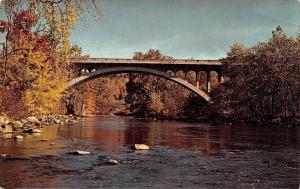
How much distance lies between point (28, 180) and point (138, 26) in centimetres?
760

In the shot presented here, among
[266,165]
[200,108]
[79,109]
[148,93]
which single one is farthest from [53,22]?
[148,93]

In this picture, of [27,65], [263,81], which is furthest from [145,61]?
[27,65]

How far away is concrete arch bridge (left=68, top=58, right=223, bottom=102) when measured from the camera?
56719 millimetres

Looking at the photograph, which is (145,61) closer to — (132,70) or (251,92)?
(132,70)

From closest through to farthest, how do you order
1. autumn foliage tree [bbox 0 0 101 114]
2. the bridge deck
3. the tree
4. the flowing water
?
the flowing water < autumn foliage tree [bbox 0 0 101 114] < the tree < the bridge deck

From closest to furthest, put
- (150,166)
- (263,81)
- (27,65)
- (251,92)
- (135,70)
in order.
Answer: (150,166) → (27,65) → (263,81) → (251,92) → (135,70)

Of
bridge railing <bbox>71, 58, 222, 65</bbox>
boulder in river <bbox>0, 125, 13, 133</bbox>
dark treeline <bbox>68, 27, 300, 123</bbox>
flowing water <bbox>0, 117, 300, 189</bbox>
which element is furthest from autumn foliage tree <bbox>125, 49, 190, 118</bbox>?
flowing water <bbox>0, 117, 300, 189</bbox>

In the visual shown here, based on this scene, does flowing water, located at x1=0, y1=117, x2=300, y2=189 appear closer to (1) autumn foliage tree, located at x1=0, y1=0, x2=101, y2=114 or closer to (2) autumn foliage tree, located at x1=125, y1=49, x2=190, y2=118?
(1) autumn foliage tree, located at x1=0, y1=0, x2=101, y2=114

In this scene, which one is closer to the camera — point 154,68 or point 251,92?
point 251,92

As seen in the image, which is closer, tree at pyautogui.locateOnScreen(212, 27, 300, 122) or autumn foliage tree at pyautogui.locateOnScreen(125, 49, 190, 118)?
tree at pyautogui.locateOnScreen(212, 27, 300, 122)

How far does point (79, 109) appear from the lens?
216ft

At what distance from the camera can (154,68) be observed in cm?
5875

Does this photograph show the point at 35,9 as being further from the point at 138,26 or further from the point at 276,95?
the point at 276,95

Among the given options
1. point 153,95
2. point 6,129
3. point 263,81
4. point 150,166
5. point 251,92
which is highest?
point 263,81
